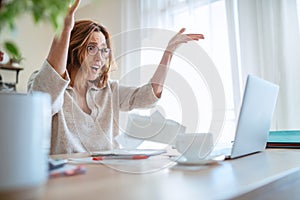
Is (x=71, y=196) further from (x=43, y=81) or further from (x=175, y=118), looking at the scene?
(x=175, y=118)

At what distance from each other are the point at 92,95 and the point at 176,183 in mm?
893

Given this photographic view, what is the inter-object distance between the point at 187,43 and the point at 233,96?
0.89m

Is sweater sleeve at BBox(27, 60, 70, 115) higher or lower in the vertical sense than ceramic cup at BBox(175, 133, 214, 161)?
higher

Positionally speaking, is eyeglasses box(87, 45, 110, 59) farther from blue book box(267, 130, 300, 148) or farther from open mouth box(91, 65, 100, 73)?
blue book box(267, 130, 300, 148)

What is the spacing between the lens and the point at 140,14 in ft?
8.47

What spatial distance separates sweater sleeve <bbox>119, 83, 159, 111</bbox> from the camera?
1.21 meters

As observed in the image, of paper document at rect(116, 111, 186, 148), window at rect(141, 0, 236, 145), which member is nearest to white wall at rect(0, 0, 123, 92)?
window at rect(141, 0, 236, 145)

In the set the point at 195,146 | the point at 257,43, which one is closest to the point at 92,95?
the point at 195,146

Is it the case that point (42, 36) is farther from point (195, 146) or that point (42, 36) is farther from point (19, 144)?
point (19, 144)

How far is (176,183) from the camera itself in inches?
17.0

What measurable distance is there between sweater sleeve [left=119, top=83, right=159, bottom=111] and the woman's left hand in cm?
26

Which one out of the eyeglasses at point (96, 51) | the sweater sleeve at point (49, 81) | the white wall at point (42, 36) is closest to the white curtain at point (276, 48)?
the eyeglasses at point (96, 51)

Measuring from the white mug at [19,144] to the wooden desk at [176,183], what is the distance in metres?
0.06

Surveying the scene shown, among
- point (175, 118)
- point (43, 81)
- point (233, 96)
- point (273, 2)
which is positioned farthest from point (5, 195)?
point (273, 2)
